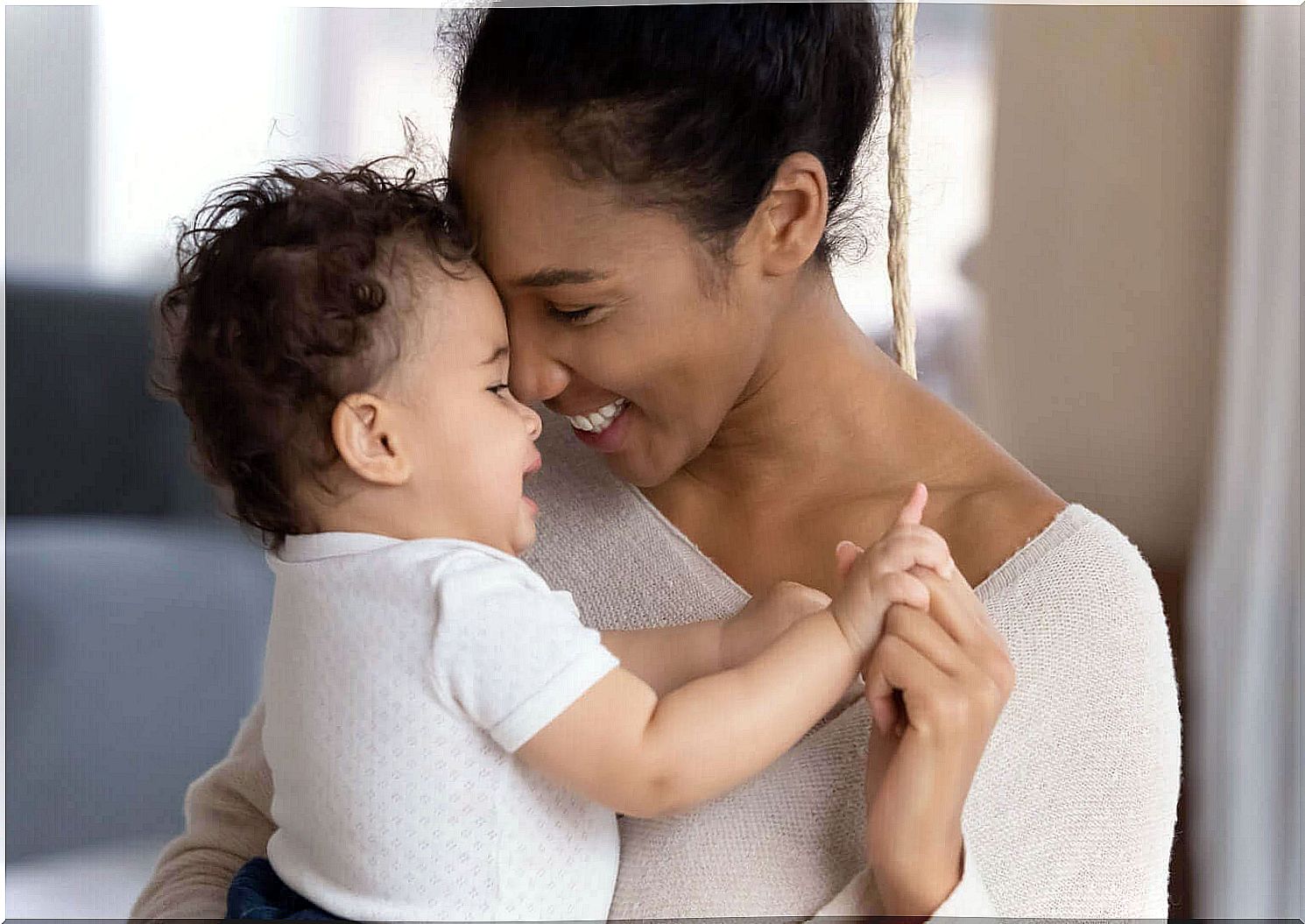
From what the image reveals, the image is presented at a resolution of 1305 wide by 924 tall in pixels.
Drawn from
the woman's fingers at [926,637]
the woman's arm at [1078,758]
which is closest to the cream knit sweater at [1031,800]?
the woman's arm at [1078,758]

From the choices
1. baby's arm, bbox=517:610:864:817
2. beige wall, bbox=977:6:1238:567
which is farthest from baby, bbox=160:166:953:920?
beige wall, bbox=977:6:1238:567

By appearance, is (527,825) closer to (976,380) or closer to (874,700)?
(874,700)

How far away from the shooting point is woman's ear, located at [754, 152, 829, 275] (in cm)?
86

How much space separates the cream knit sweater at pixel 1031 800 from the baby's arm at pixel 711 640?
0.24ft

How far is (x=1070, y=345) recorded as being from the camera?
96cm

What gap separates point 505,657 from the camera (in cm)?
72

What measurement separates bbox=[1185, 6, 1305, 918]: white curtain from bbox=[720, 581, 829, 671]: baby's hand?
0.32 metres

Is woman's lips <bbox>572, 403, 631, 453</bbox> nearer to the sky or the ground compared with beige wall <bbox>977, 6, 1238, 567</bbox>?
nearer to the ground

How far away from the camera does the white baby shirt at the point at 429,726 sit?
0.73 meters

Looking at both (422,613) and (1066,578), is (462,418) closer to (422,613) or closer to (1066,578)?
(422,613)

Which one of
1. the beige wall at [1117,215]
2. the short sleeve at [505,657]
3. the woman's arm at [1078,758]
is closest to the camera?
the short sleeve at [505,657]

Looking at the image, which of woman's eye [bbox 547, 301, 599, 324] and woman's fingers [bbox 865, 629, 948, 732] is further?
woman's eye [bbox 547, 301, 599, 324]

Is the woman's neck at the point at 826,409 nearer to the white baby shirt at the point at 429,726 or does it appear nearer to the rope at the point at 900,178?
the rope at the point at 900,178

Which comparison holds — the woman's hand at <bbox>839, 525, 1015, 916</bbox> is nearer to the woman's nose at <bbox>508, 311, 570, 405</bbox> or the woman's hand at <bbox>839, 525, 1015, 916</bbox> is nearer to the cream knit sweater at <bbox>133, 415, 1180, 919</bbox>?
the cream knit sweater at <bbox>133, 415, 1180, 919</bbox>
